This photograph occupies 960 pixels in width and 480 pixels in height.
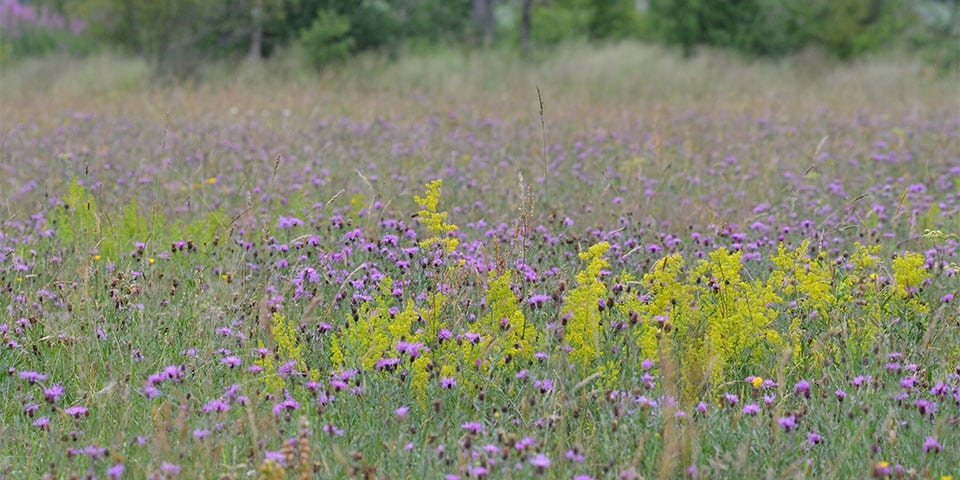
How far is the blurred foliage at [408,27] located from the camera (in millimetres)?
18156

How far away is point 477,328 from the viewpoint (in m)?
3.56

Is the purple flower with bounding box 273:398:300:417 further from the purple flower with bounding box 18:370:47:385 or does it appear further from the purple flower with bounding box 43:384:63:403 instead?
the purple flower with bounding box 18:370:47:385

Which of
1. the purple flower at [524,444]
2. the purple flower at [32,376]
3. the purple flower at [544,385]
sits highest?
the purple flower at [524,444]

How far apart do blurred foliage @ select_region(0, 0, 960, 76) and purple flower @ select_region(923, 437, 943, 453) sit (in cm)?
1583

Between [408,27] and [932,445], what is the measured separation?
2088 centimetres

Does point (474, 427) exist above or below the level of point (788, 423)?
below

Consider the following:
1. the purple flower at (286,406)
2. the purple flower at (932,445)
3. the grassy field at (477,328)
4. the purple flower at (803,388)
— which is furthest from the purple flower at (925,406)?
the purple flower at (286,406)

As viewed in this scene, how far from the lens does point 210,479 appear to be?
8.63ft

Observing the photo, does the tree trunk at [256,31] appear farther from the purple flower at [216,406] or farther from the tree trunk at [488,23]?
the purple flower at [216,406]

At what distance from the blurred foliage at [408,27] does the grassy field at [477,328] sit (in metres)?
11.5

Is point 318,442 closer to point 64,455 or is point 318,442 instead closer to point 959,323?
point 64,455

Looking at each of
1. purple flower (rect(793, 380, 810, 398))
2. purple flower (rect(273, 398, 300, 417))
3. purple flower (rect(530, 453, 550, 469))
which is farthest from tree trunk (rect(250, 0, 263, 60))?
purple flower (rect(530, 453, 550, 469))

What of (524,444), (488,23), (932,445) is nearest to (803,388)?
(932,445)

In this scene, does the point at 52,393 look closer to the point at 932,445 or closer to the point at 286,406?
the point at 286,406
